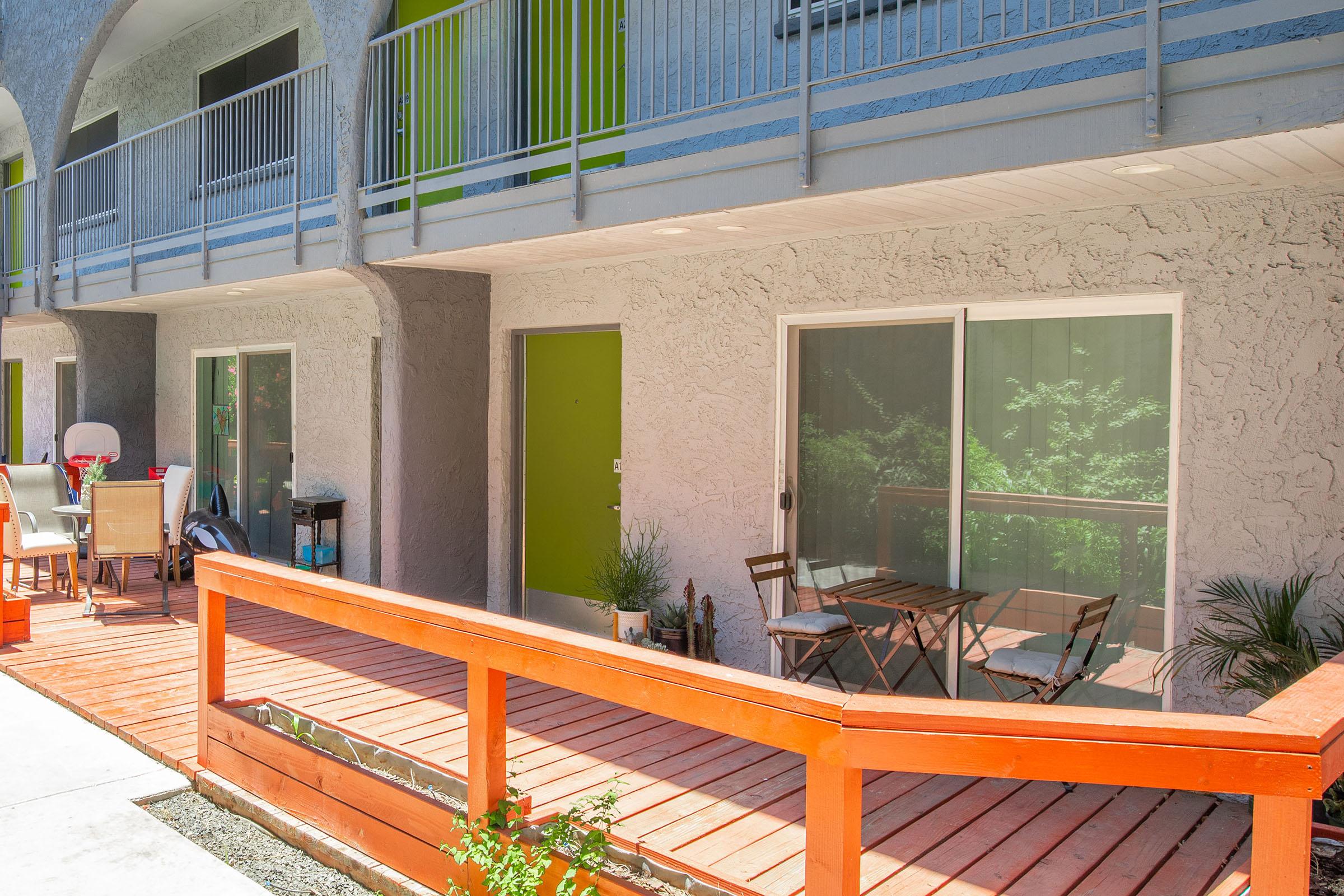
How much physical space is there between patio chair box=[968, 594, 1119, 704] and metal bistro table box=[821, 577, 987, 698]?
336 millimetres

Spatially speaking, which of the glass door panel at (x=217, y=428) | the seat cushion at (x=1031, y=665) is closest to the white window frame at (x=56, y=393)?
the glass door panel at (x=217, y=428)

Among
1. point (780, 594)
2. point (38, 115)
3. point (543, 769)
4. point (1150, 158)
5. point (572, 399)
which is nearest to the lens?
point (1150, 158)

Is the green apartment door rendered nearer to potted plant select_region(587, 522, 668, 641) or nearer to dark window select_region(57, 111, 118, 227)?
potted plant select_region(587, 522, 668, 641)

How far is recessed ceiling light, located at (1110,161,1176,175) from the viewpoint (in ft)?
12.0

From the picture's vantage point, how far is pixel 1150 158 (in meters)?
3.54

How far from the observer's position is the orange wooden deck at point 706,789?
354cm

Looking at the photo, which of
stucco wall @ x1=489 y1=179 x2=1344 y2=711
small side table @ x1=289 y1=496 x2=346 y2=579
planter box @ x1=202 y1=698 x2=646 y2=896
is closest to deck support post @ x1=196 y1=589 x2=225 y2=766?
planter box @ x1=202 y1=698 x2=646 y2=896

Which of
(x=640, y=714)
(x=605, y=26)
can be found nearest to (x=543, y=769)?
(x=640, y=714)

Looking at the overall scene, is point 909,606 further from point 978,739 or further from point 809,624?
point 978,739

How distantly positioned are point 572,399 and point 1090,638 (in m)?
3.86

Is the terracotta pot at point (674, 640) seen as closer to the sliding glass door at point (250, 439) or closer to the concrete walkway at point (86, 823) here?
the concrete walkway at point (86, 823)

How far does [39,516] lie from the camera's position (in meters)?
8.96

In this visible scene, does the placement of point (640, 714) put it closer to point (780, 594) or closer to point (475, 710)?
point (780, 594)

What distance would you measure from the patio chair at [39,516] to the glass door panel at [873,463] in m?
5.96
